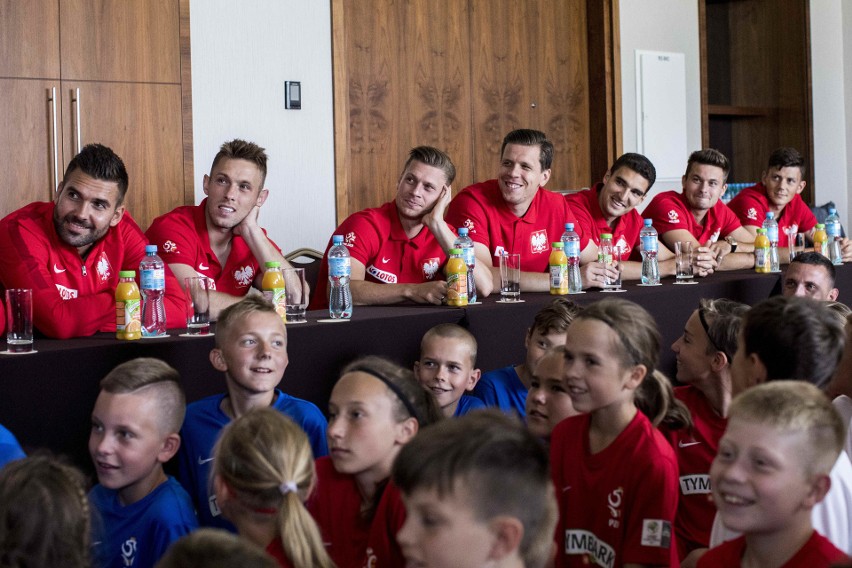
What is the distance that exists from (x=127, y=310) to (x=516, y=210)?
2.00 m

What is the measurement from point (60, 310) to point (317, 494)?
39.1 inches

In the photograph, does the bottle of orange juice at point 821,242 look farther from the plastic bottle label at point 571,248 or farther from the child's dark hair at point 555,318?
the child's dark hair at point 555,318

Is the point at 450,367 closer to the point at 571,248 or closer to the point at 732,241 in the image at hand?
the point at 571,248

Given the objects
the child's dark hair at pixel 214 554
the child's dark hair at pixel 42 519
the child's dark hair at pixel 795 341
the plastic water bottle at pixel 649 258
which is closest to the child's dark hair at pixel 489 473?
the child's dark hair at pixel 214 554

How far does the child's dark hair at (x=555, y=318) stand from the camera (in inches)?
114

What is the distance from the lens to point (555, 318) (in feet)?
9.54

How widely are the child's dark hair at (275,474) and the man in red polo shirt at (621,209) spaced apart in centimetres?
277

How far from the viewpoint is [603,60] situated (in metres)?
6.48

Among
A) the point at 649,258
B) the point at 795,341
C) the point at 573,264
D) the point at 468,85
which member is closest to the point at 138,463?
the point at 795,341

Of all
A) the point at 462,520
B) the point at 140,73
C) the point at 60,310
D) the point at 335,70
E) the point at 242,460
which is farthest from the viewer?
the point at 335,70

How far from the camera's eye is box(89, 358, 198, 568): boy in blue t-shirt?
6.73 feet

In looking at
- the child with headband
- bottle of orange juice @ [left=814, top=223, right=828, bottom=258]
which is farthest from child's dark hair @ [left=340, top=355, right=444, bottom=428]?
bottle of orange juice @ [left=814, top=223, right=828, bottom=258]

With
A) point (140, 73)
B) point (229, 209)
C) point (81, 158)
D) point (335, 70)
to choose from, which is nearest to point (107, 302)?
point (81, 158)

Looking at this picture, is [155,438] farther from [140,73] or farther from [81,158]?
[140,73]
